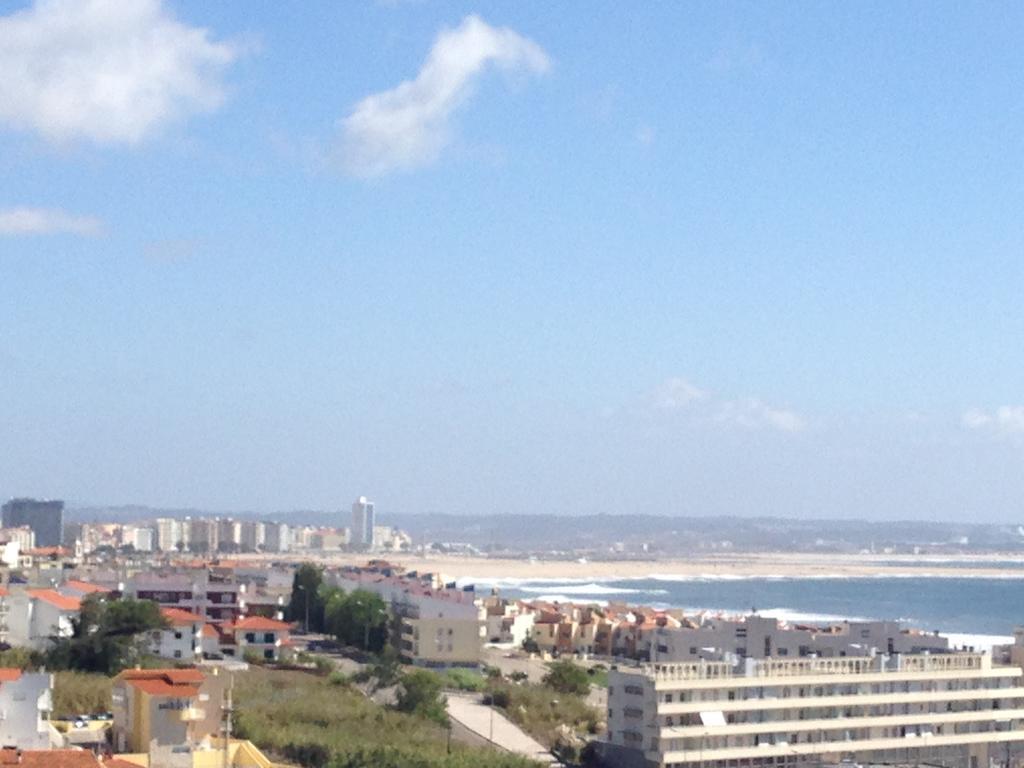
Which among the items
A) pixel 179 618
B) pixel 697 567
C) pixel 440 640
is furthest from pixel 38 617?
pixel 697 567

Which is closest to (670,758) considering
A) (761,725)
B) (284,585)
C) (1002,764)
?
(761,725)

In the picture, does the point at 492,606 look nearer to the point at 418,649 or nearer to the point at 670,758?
the point at 418,649

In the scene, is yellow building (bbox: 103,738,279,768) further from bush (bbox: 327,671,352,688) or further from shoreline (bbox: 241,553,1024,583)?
shoreline (bbox: 241,553,1024,583)

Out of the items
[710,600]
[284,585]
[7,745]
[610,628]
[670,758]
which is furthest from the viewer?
[710,600]

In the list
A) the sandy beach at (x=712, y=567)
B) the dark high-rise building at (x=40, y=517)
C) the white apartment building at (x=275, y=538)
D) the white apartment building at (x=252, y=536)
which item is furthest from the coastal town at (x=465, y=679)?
the white apartment building at (x=275, y=538)

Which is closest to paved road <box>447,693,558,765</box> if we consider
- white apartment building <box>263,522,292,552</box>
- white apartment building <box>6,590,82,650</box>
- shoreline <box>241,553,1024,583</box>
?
white apartment building <box>6,590,82,650</box>

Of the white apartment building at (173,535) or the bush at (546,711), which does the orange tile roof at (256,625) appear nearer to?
the bush at (546,711)
